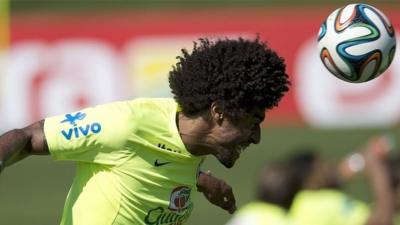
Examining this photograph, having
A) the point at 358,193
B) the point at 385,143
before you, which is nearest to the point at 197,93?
the point at 385,143

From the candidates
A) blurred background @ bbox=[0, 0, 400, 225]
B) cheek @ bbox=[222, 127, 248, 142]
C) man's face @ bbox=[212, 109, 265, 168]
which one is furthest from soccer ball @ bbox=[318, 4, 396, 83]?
blurred background @ bbox=[0, 0, 400, 225]

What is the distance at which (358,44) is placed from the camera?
802 cm

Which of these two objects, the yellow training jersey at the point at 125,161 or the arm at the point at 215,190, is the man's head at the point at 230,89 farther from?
the arm at the point at 215,190

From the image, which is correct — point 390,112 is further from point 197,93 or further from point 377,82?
point 197,93

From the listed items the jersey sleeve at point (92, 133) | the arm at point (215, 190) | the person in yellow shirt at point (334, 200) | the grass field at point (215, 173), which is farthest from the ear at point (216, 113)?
the grass field at point (215, 173)

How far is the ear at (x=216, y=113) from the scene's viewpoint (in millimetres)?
6809

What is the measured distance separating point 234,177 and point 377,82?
2951mm

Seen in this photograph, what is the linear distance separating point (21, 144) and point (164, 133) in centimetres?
94

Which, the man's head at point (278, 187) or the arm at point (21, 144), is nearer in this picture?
the arm at point (21, 144)

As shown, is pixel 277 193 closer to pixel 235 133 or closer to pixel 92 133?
pixel 235 133

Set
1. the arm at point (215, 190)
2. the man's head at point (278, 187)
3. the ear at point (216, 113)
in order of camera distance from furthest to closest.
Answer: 1. the man's head at point (278, 187)
2. the arm at point (215, 190)
3. the ear at point (216, 113)

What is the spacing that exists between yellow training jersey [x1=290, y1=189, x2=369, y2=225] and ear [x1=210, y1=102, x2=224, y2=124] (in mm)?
1771

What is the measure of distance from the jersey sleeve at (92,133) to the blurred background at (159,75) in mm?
11228

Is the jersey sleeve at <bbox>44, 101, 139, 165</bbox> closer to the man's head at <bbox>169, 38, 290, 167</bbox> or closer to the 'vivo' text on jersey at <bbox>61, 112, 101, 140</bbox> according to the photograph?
the 'vivo' text on jersey at <bbox>61, 112, 101, 140</bbox>
